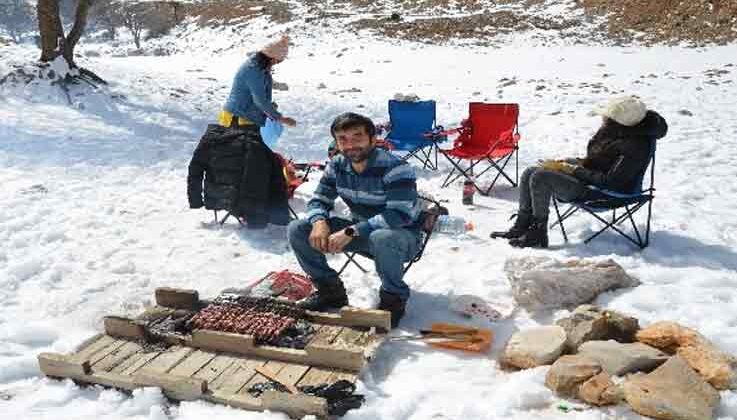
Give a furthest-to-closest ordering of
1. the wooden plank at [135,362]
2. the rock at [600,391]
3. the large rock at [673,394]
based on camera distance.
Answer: the wooden plank at [135,362] < the rock at [600,391] < the large rock at [673,394]

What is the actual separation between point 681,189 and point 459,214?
227 centimetres

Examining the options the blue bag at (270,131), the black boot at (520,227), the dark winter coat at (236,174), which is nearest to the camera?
the black boot at (520,227)

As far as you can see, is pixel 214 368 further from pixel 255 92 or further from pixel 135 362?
pixel 255 92

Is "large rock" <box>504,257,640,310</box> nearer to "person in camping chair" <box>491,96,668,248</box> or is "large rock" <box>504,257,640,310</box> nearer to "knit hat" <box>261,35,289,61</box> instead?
"person in camping chair" <box>491,96,668,248</box>

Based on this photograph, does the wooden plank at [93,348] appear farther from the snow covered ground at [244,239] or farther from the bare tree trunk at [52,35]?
the bare tree trunk at [52,35]

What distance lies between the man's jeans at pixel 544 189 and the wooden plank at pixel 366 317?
6.21ft

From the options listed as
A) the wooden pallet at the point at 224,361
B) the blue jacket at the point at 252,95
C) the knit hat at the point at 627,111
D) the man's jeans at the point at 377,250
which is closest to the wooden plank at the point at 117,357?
the wooden pallet at the point at 224,361

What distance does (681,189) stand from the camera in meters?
6.26

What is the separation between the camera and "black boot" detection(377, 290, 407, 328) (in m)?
3.91

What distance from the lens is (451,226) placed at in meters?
5.64

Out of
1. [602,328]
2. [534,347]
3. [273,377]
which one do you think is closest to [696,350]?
[602,328]

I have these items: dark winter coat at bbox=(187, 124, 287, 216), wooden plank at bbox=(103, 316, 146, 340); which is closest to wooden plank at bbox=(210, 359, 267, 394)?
A: wooden plank at bbox=(103, 316, 146, 340)

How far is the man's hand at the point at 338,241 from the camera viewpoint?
3.69 meters

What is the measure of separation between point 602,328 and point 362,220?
5.22ft
